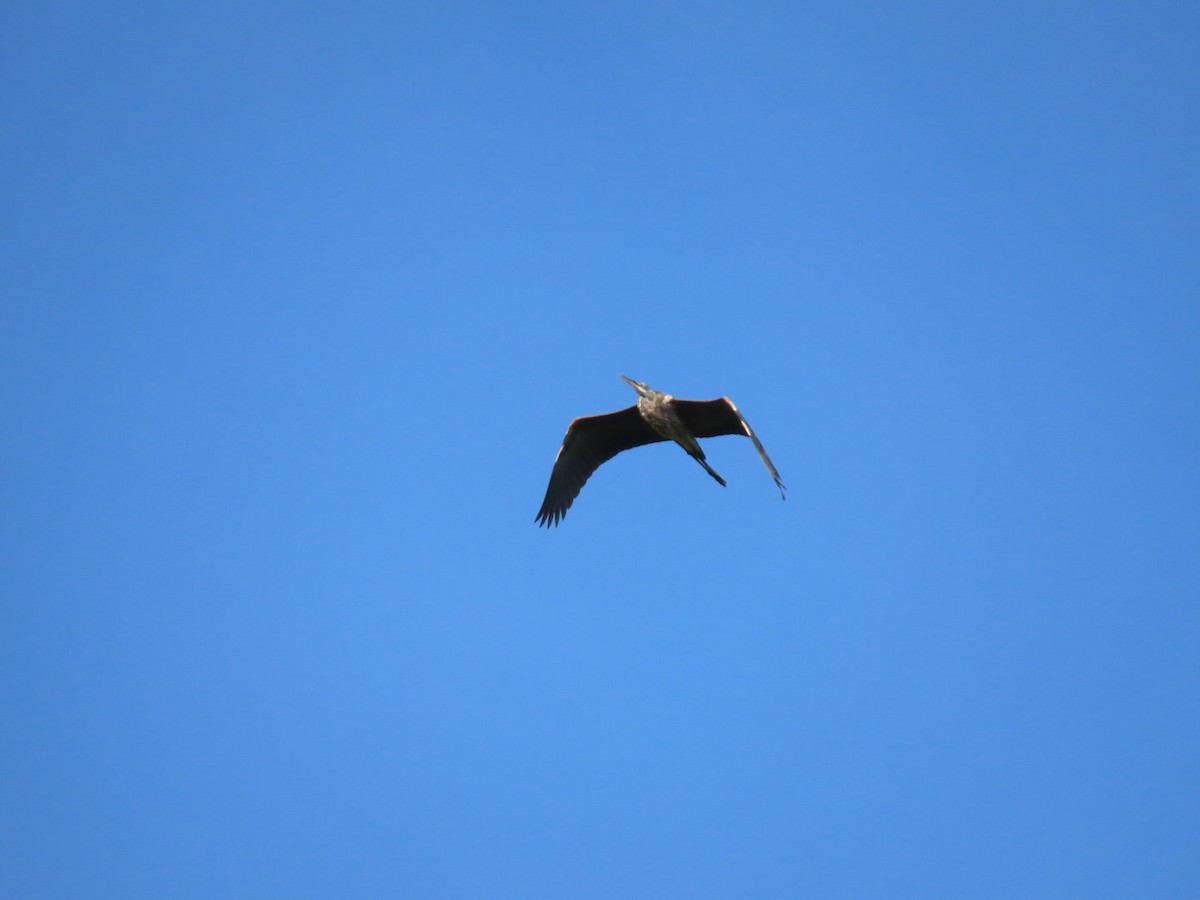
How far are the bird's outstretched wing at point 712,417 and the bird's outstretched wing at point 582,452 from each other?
0.99m

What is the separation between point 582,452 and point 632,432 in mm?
857

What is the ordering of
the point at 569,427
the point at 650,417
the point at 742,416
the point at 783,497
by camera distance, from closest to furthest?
1. the point at 783,497
2. the point at 742,416
3. the point at 650,417
4. the point at 569,427

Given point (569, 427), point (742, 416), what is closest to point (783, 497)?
point (742, 416)

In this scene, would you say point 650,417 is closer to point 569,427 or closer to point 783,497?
point 569,427

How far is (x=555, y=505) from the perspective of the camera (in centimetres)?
1617

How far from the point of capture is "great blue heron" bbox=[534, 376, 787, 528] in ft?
47.7

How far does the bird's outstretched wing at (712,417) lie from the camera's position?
13832 millimetres

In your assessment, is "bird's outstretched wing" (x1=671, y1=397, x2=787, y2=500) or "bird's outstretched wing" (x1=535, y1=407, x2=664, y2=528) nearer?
"bird's outstretched wing" (x1=671, y1=397, x2=787, y2=500)

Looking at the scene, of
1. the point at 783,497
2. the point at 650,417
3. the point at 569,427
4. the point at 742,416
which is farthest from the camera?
the point at 569,427

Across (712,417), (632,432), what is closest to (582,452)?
(632,432)

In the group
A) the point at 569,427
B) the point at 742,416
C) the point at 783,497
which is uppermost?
the point at 569,427

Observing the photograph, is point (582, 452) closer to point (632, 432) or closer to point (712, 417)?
point (632, 432)

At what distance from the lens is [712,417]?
1455cm

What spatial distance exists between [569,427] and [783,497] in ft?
14.9
